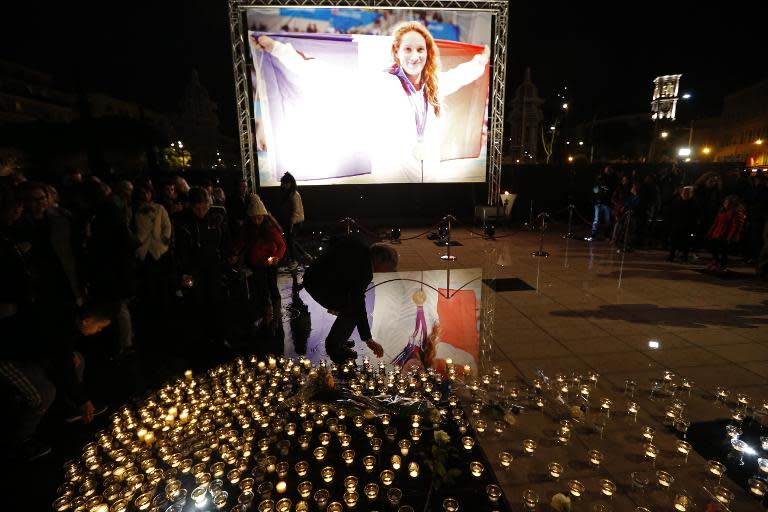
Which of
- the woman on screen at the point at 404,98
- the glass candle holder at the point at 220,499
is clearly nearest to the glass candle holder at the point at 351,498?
the glass candle holder at the point at 220,499

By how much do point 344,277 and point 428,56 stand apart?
1065cm

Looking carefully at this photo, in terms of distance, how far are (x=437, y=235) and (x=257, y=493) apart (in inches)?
387

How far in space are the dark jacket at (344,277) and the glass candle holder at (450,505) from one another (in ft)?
5.34

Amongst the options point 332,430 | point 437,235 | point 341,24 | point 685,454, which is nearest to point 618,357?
point 685,454

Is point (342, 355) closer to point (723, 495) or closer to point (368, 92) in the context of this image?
point (723, 495)

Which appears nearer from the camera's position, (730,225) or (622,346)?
(622,346)

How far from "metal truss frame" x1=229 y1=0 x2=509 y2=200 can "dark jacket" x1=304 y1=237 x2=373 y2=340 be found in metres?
9.30

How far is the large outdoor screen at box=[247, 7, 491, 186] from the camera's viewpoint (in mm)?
11578

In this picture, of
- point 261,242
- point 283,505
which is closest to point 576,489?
point 283,505

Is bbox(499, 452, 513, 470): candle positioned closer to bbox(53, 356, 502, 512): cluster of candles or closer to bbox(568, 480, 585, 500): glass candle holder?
bbox(53, 356, 502, 512): cluster of candles

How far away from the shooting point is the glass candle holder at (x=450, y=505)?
2389mm

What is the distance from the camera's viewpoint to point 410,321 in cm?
556

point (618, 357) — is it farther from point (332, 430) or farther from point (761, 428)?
point (332, 430)

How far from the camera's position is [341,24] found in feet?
37.9
